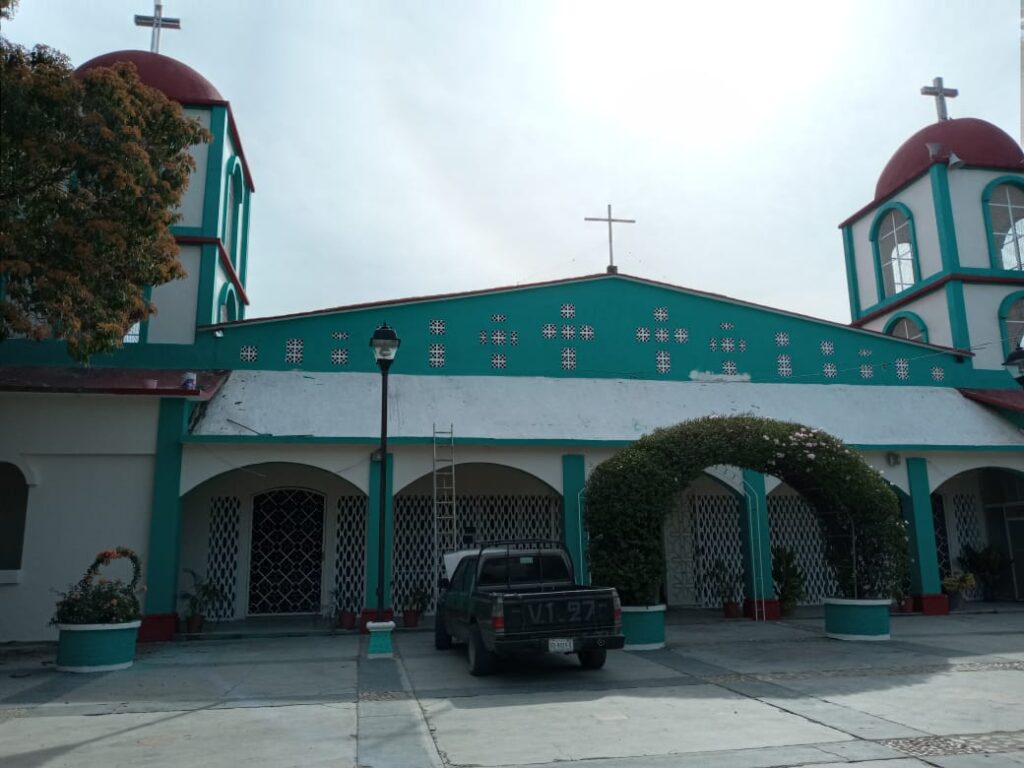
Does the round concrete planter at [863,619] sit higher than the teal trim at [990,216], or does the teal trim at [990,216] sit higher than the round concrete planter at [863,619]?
the teal trim at [990,216]

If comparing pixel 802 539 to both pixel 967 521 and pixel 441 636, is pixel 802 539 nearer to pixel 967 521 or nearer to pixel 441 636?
pixel 967 521

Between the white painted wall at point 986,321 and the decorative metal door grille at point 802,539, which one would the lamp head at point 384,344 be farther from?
the white painted wall at point 986,321

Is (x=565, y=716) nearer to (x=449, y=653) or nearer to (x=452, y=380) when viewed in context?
(x=449, y=653)

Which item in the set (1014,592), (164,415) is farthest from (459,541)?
(1014,592)

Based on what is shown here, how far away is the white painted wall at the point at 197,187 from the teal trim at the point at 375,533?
6.72 m

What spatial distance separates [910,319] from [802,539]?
7117 mm

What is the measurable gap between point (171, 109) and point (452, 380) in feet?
22.9

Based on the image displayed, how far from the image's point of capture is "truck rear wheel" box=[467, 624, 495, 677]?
940cm

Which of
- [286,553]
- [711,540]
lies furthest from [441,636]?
[711,540]

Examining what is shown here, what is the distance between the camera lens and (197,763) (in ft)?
19.6

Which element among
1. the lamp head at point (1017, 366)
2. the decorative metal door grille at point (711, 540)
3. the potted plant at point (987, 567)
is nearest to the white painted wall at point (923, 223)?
the potted plant at point (987, 567)

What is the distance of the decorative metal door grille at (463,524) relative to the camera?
635 inches

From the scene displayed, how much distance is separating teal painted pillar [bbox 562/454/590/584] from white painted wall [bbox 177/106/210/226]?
902cm

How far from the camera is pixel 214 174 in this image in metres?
16.8
